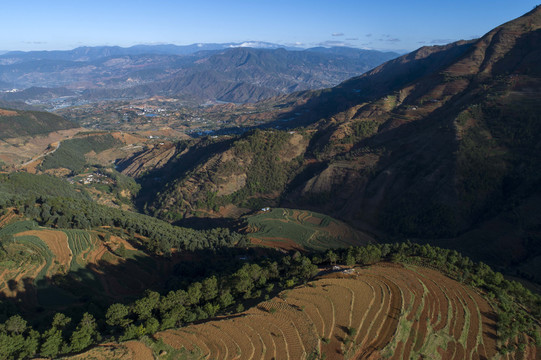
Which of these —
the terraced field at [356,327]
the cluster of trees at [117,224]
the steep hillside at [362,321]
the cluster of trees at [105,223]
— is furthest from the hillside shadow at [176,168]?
the terraced field at [356,327]

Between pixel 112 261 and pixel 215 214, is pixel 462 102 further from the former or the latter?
pixel 112 261

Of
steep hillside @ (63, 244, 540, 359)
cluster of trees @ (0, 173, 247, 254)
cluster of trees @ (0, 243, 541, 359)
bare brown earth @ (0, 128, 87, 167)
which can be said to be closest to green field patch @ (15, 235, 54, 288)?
cluster of trees @ (0, 173, 247, 254)

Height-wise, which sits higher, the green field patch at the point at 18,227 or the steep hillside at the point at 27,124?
the steep hillside at the point at 27,124

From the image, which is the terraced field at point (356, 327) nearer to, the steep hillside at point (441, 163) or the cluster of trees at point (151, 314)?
the cluster of trees at point (151, 314)

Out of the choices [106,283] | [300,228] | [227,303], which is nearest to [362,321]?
[227,303]

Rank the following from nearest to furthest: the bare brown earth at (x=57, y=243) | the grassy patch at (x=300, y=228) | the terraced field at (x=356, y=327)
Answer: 1. the terraced field at (x=356, y=327)
2. the bare brown earth at (x=57, y=243)
3. the grassy patch at (x=300, y=228)

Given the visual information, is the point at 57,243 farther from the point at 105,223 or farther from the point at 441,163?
the point at 441,163
